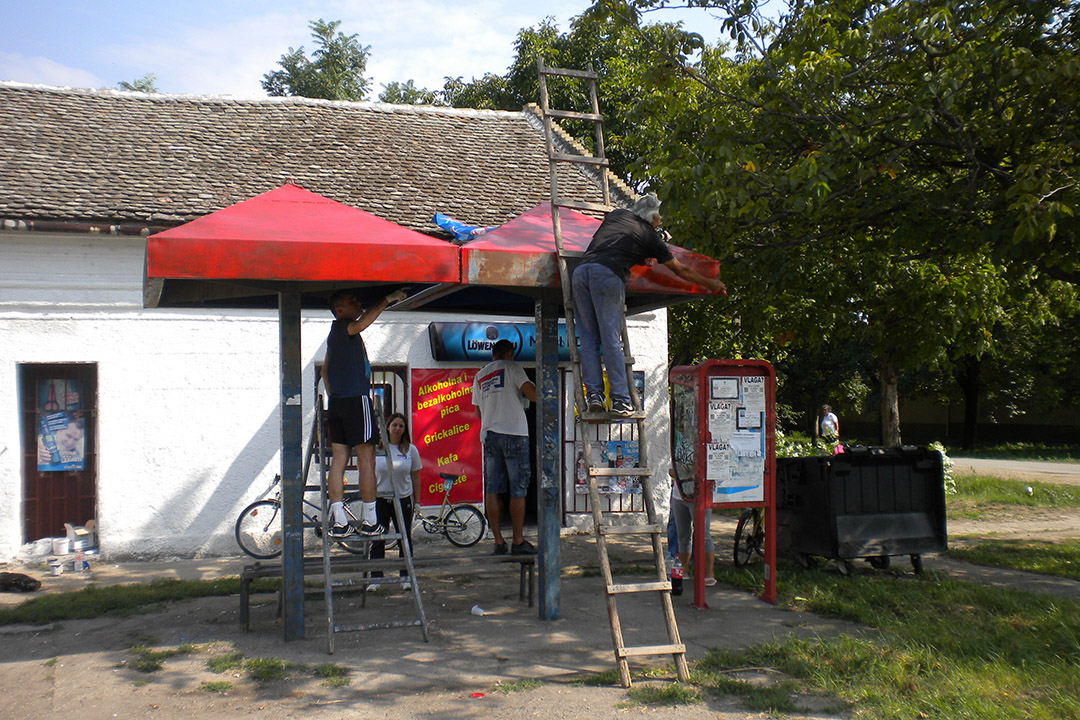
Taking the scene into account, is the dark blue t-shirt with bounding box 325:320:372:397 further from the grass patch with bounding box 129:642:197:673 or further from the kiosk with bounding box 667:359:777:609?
the kiosk with bounding box 667:359:777:609

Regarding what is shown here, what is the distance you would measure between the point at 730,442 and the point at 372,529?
3.40 m

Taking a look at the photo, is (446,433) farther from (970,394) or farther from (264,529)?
(970,394)

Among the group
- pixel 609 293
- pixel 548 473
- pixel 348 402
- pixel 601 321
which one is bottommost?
pixel 548 473

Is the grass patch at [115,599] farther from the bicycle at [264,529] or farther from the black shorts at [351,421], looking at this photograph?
the black shorts at [351,421]

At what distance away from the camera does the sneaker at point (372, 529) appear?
783cm

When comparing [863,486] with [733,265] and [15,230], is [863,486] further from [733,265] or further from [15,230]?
[15,230]

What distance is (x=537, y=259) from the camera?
5980 mm

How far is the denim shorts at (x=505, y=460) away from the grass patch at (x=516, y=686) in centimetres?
256

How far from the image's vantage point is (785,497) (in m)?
8.69

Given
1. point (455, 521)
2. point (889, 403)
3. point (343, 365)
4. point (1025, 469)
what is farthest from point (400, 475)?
point (1025, 469)

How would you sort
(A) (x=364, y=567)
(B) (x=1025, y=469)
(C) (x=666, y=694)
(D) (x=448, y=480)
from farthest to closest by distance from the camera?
1. (B) (x=1025, y=469)
2. (D) (x=448, y=480)
3. (A) (x=364, y=567)
4. (C) (x=666, y=694)

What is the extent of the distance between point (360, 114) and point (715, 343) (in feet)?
25.5

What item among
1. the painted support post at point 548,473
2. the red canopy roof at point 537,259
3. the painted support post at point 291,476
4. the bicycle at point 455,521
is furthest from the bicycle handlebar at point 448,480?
the red canopy roof at point 537,259

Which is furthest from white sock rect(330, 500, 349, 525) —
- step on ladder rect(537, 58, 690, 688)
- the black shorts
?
step on ladder rect(537, 58, 690, 688)
